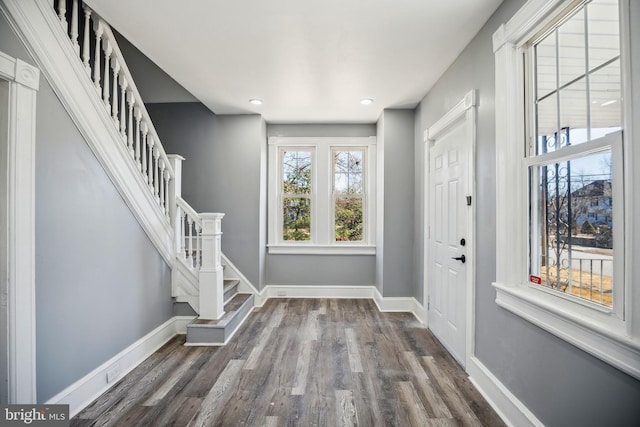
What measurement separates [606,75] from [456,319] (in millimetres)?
2041

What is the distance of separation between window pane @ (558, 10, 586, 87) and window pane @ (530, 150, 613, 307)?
0.43 metres

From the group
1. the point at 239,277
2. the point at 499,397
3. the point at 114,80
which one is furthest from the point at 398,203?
the point at 114,80

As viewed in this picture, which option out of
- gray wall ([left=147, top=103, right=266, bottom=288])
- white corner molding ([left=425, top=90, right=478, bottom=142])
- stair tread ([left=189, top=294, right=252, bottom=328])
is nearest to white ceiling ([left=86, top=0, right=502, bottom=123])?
white corner molding ([left=425, top=90, right=478, bottom=142])

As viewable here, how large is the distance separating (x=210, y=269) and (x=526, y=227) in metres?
2.65

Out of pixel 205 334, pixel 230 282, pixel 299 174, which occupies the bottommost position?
pixel 205 334

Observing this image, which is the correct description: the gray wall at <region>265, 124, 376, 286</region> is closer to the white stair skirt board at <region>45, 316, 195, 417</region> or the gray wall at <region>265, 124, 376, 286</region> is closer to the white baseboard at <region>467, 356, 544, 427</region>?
the white stair skirt board at <region>45, 316, 195, 417</region>

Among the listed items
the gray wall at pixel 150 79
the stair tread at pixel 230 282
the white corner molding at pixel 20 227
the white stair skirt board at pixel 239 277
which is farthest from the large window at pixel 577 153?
the gray wall at pixel 150 79

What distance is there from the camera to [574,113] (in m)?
1.52

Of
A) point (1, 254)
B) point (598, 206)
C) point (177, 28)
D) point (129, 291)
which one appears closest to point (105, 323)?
point (129, 291)

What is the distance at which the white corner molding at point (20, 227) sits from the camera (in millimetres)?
1590

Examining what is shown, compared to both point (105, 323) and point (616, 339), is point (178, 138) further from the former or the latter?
point (616, 339)

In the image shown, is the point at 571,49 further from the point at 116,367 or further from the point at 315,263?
the point at 315,263

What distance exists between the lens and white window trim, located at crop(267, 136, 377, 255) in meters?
4.65

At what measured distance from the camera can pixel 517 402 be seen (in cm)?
180
